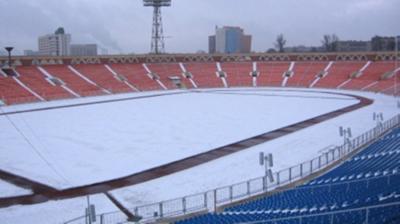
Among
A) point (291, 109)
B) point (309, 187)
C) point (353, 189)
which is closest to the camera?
point (353, 189)

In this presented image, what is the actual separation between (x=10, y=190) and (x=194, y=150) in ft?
33.4

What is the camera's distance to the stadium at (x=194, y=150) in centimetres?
1373

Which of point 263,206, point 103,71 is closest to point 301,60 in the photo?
point 103,71

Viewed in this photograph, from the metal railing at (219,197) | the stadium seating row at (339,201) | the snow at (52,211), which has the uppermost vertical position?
the stadium seating row at (339,201)

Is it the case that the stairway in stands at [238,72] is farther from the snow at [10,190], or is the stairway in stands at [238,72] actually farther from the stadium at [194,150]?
the snow at [10,190]

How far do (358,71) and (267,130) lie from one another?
142ft

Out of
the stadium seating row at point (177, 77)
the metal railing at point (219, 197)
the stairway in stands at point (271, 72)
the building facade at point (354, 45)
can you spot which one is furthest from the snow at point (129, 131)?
the building facade at point (354, 45)

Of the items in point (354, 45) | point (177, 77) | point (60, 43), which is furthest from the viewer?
point (354, 45)

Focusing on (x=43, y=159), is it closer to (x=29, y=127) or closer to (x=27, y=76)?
(x=29, y=127)

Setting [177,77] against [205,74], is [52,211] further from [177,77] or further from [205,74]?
[205,74]

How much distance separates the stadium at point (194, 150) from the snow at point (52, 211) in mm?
40

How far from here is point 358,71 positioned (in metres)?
67.8

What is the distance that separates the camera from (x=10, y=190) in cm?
1766

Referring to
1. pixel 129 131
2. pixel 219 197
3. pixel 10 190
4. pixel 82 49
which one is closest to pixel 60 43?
pixel 82 49
